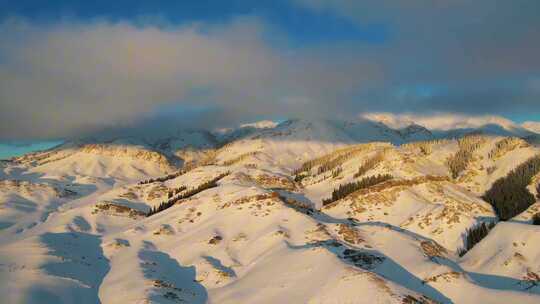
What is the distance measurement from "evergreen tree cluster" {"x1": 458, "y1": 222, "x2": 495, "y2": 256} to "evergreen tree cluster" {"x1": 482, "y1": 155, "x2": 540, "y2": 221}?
36.5 meters

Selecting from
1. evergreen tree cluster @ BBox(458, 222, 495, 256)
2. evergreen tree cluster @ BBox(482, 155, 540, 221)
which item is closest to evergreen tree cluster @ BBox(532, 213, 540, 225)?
evergreen tree cluster @ BBox(458, 222, 495, 256)

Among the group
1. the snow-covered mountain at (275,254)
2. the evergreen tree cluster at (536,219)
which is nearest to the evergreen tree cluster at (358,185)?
the snow-covered mountain at (275,254)

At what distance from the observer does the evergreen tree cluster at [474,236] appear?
345 feet

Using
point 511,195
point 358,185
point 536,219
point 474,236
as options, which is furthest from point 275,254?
point 511,195

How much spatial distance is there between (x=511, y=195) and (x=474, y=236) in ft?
244

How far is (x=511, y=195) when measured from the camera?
554 ft

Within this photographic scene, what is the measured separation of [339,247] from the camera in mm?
79312

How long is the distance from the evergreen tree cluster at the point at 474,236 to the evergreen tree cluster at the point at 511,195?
1437 inches

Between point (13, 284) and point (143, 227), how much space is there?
190 feet

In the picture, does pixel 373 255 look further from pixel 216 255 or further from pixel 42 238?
pixel 42 238

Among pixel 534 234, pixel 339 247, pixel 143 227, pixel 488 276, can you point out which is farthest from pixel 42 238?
pixel 534 234

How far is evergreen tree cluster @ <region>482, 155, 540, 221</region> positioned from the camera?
151062 millimetres

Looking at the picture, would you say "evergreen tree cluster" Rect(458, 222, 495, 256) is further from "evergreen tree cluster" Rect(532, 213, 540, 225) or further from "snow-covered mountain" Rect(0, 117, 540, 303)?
"evergreen tree cluster" Rect(532, 213, 540, 225)

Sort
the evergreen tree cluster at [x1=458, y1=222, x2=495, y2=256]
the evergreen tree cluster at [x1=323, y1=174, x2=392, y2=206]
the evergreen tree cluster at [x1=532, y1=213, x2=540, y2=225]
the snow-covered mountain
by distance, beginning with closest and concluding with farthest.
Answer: the snow-covered mountain, the evergreen tree cluster at [x1=458, y1=222, x2=495, y2=256], the evergreen tree cluster at [x1=532, y1=213, x2=540, y2=225], the evergreen tree cluster at [x1=323, y1=174, x2=392, y2=206]
